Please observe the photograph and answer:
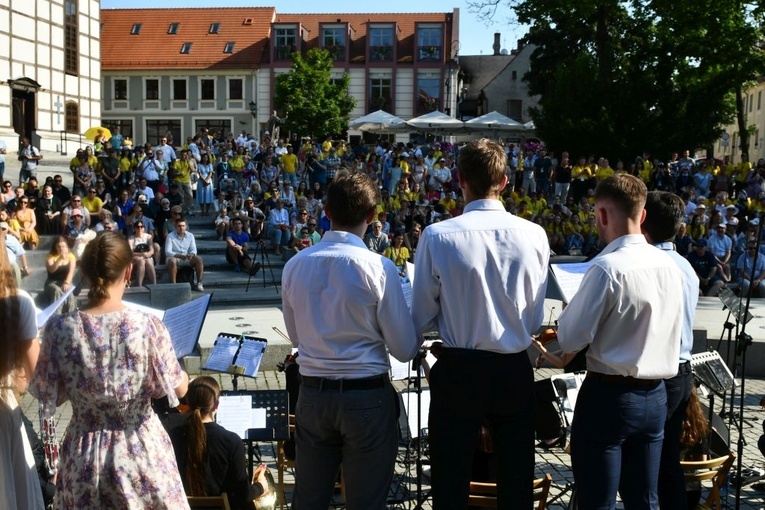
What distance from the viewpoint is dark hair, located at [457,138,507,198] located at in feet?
11.4

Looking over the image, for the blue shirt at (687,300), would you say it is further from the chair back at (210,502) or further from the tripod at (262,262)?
the tripod at (262,262)

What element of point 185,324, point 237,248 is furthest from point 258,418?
point 237,248

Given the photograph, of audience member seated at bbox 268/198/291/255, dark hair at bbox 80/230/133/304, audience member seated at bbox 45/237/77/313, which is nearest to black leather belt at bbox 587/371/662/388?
dark hair at bbox 80/230/133/304

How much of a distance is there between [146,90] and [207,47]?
4754 millimetres

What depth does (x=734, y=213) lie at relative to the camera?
699 inches

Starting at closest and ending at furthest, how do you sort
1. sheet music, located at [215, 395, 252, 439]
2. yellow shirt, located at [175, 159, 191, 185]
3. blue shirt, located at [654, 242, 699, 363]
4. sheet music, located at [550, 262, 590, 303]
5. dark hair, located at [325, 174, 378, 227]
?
dark hair, located at [325, 174, 378, 227] < blue shirt, located at [654, 242, 699, 363] < sheet music, located at [550, 262, 590, 303] < sheet music, located at [215, 395, 252, 439] < yellow shirt, located at [175, 159, 191, 185]

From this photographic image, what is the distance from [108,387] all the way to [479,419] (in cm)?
149

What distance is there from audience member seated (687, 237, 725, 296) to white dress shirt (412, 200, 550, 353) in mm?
12388

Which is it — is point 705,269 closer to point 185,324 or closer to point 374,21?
point 185,324

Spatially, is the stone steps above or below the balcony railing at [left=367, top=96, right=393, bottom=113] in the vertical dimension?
below

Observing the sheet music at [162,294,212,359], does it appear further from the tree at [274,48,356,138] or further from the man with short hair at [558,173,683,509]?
the tree at [274,48,356,138]

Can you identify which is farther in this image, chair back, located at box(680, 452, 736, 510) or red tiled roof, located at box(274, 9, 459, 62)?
red tiled roof, located at box(274, 9, 459, 62)

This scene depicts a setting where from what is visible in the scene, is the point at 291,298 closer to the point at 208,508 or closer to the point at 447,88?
the point at 208,508

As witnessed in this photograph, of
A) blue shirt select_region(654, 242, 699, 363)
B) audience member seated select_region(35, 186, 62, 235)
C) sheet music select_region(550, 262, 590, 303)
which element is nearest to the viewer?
blue shirt select_region(654, 242, 699, 363)
